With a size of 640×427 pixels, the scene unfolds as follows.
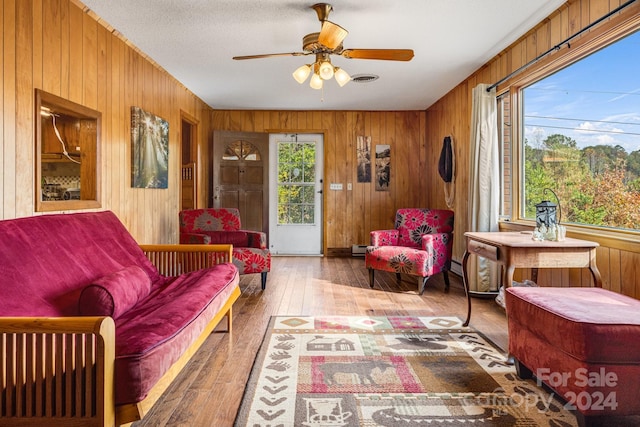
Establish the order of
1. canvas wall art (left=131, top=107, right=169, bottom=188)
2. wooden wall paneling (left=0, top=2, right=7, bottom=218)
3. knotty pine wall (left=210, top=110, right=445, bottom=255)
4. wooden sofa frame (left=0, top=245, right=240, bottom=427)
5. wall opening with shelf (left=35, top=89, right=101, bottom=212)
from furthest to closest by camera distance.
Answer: knotty pine wall (left=210, top=110, right=445, bottom=255) < canvas wall art (left=131, top=107, right=169, bottom=188) < wall opening with shelf (left=35, top=89, right=101, bottom=212) < wooden wall paneling (left=0, top=2, right=7, bottom=218) < wooden sofa frame (left=0, top=245, right=240, bottom=427)

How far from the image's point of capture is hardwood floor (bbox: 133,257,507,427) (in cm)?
185

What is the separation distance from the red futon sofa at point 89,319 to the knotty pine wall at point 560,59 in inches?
92.4

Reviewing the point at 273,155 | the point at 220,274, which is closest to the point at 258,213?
the point at 273,155

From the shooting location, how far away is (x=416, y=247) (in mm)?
4520

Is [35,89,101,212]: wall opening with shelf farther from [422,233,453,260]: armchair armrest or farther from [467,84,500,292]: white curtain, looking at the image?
[467,84,500,292]: white curtain

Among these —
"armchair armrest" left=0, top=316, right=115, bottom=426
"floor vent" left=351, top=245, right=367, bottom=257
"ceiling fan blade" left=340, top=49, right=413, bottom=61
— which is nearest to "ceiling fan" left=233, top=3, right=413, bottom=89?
"ceiling fan blade" left=340, top=49, right=413, bottom=61

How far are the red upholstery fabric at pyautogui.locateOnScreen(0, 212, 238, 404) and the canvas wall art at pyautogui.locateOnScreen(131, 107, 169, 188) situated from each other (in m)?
1.19

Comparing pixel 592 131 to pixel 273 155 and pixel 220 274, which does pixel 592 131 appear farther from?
pixel 273 155

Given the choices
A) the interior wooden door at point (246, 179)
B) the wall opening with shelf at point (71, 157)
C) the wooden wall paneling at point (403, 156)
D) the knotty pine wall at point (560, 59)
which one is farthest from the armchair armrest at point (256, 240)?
the wooden wall paneling at point (403, 156)

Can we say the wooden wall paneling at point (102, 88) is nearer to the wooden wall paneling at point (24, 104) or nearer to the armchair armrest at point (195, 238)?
the wooden wall paneling at point (24, 104)

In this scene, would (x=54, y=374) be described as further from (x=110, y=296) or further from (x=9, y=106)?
(x=9, y=106)

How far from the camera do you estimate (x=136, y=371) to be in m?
1.35

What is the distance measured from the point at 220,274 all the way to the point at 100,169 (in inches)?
55.6

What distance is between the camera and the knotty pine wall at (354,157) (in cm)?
652
